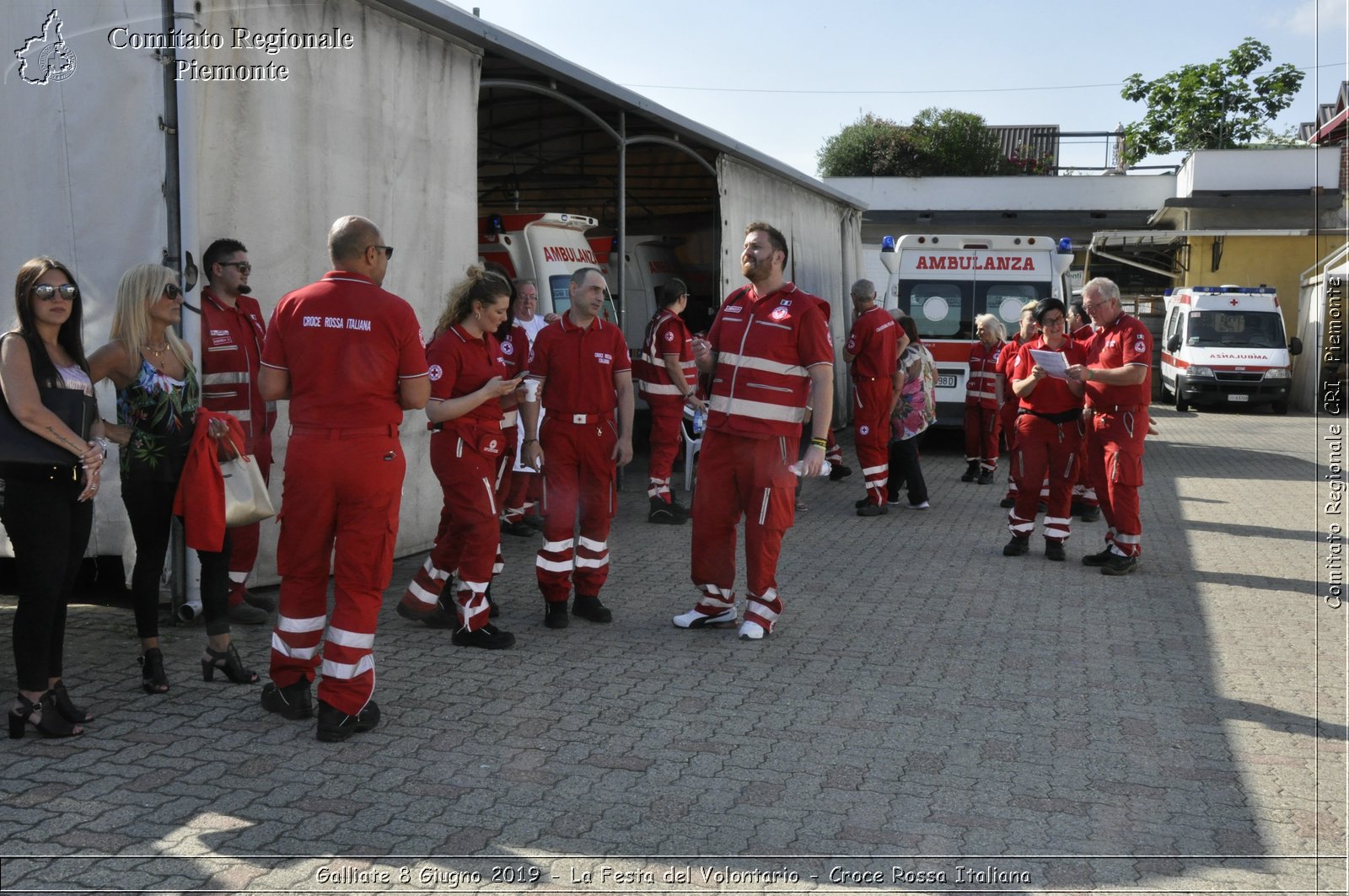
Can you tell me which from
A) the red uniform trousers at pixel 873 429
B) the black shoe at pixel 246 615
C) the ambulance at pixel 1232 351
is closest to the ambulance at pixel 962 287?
the red uniform trousers at pixel 873 429

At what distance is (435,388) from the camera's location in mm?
5723

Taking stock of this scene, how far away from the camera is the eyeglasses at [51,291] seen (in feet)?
14.8

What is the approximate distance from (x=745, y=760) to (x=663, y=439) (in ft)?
19.4

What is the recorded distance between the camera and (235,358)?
634 cm

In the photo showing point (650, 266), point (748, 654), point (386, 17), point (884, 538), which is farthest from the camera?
point (650, 266)

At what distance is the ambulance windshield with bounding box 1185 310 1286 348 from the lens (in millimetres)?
24484

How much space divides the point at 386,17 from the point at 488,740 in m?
5.04

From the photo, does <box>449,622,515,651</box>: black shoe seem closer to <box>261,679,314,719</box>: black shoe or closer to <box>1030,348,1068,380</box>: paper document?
<box>261,679,314,719</box>: black shoe

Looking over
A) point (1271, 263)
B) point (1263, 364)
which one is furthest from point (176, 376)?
point (1271, 263)

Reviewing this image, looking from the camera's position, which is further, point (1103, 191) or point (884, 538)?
point (1103, 191)

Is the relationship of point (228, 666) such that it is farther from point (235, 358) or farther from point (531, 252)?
point (531, 252)

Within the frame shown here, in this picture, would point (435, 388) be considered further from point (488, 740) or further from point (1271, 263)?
point (1271, 263)

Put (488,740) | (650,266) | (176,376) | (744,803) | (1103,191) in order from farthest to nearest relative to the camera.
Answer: (1103,191)
(650,266)
(176,376)
(488,740)
(744,803)

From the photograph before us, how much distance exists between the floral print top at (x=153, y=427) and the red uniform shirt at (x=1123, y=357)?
605 centimetres
